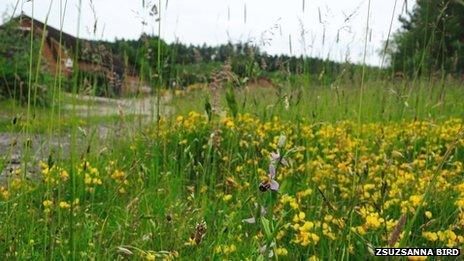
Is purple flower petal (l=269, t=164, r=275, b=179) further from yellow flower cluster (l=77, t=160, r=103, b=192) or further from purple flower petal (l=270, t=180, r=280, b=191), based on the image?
yellow flower cluster (l=77, t=160, r=103, b=192)

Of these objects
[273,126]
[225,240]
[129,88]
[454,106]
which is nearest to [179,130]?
[129,88]

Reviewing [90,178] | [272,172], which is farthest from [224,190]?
[272,172]

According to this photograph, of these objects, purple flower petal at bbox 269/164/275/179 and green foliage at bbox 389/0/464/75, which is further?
green foliage at bbox 389/0/464/75

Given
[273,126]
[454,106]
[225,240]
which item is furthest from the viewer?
[454,106]

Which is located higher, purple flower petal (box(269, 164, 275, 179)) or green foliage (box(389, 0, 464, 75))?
green foliage (box(389, 0, 464, 75))

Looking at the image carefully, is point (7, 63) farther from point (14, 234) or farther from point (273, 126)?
point (14, 234)

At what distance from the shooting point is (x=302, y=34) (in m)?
3.46

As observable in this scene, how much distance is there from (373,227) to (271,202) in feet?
2.73

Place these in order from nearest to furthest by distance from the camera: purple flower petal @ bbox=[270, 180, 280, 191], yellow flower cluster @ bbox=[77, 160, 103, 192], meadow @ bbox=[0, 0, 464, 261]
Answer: purple flower petal @ bbox=[270, 180, 280, 191] → meadow @ bbox=[0, 0, 464, 261] → yellow flower cluster @ bbox=[77, 160, 103, 192]

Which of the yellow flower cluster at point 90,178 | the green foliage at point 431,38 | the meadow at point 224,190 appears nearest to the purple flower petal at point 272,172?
the meadow at point 224,190

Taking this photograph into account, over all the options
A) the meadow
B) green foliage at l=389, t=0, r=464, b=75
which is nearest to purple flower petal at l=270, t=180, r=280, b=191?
the meadow

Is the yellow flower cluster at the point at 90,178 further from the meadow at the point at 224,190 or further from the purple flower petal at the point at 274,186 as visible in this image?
the purple flower petal at the point at 274,186

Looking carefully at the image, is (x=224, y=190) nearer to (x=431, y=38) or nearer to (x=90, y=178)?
A: (x=90, y=178)

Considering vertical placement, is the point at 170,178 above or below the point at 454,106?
below
